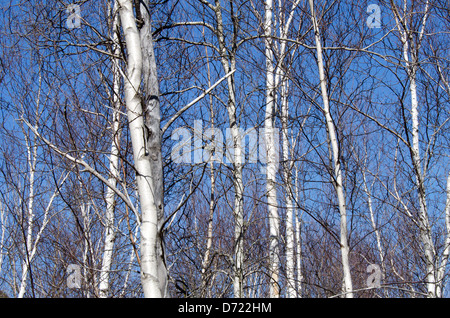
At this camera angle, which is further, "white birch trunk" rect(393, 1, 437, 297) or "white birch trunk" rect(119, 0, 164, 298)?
"white birch trunk" rect(393, 1, 437, 297)

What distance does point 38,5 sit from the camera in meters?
4.18

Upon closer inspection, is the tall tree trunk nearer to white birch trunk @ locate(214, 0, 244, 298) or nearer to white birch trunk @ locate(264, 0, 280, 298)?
white birch trunk @ locate(214, 0, 244, 298)

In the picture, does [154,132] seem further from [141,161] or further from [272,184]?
[272,184]

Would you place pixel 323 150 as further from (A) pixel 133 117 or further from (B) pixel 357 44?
(A) pixel 133 117

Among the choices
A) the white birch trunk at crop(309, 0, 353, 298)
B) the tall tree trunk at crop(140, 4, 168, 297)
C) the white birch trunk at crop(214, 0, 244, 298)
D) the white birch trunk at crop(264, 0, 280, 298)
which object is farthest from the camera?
the white birch trunk at crop(264, 0, 280, 298)

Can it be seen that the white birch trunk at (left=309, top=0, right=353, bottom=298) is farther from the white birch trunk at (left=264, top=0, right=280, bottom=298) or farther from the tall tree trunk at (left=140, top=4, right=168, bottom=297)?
the white birch trunk at (left=264, top=0, right=280, bottom=298)

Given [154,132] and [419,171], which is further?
[419,171]

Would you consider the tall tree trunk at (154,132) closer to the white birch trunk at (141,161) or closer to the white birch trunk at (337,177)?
the white birch trunk at (141,161)

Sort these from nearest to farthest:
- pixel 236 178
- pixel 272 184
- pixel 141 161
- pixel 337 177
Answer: pixel 141 161 → pixel 337 177 → pixel 236 178 → pixel 272 184

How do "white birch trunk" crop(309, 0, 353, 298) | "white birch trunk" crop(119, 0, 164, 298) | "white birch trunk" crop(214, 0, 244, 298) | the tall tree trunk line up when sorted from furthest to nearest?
1. "white birch trunk" crop(214, 0, 244, 298)
2. "white birch trunk" crop(309, 0, 353, 298)
3. the tall tree trunk
4. "white birch trunk" crop(119, 0, 164, 298)

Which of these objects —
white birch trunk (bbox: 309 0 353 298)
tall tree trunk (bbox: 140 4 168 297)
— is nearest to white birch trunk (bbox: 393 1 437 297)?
white birch trunk (bbox: 309 0 353 298)

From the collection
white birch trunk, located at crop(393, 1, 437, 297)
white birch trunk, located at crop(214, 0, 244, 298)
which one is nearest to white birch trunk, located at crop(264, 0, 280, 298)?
white birch trunk, located at crop(214, 0, 244, 298)

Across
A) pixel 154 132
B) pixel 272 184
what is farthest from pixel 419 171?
pixel 154 132
